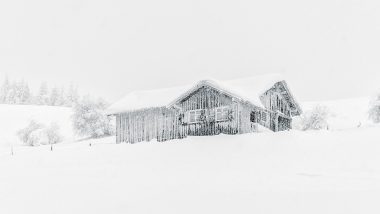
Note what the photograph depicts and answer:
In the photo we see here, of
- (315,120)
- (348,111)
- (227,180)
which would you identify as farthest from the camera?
(348,111)

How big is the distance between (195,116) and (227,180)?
19203 mm

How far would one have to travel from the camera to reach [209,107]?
34.7 metres

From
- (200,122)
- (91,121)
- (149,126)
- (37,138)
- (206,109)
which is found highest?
A: (206,109)

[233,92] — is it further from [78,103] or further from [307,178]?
[78,103]

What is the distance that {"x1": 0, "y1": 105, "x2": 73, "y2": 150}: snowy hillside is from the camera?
73.4m

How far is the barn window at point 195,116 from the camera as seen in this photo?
115 ft

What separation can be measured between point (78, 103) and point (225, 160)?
161ft

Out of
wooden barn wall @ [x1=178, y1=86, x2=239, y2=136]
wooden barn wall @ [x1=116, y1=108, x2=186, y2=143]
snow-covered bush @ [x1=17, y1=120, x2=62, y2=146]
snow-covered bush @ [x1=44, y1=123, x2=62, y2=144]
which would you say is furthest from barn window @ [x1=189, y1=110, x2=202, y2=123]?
snow-covered bush @ [x1=44, y1=123, x2=62, y2=144]

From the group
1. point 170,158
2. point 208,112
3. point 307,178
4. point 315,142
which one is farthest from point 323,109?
point 307,178

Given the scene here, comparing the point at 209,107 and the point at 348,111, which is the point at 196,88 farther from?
the point at 348,111

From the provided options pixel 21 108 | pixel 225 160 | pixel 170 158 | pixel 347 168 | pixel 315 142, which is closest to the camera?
pixel 347 168

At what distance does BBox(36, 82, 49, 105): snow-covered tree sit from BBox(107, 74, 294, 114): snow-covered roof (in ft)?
304

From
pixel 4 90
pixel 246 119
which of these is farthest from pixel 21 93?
pixel 246 119

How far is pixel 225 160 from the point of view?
23.2 metres
